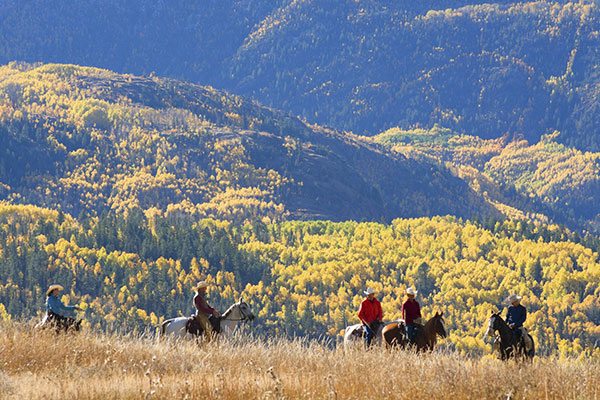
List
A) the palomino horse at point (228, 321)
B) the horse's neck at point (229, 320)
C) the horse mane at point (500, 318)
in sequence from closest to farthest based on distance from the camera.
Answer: the horse mane at point (500, 318)
the palomino horse at point (228, 321)
the horse's neck at point (229, 320)

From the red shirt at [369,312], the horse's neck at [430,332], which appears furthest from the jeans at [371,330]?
the horse's neck at [430,332]

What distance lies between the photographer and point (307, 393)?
94.3ft

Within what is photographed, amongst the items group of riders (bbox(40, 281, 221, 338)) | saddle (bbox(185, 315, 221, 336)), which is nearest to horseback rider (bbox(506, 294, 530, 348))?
group of riders (bbox(40, 281, 221, 338))

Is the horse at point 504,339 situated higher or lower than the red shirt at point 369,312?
lower

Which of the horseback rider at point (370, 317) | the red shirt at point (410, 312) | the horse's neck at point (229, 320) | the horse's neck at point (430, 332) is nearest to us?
the red shirt at point (410, 312)

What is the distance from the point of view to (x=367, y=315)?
4750cm

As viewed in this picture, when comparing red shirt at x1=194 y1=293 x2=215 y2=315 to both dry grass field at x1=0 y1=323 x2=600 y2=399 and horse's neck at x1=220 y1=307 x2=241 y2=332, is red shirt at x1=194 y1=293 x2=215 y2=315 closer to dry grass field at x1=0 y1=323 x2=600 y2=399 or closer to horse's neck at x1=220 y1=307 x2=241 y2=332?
horse's neck at x1=220 y1=307 x2=241 y2=332

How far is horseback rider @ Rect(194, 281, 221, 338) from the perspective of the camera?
45812 mm

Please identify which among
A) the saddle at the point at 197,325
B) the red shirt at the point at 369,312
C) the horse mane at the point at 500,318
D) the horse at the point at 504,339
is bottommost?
the horse at the point at 504,339

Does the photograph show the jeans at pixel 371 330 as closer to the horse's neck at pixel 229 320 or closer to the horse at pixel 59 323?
the horse's neck at pixel 229 320

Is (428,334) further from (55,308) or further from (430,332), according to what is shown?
(55,308)

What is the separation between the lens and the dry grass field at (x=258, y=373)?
96.6 feet

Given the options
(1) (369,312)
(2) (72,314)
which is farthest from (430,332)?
(2) (72,314)

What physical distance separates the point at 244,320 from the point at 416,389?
20.0 m
